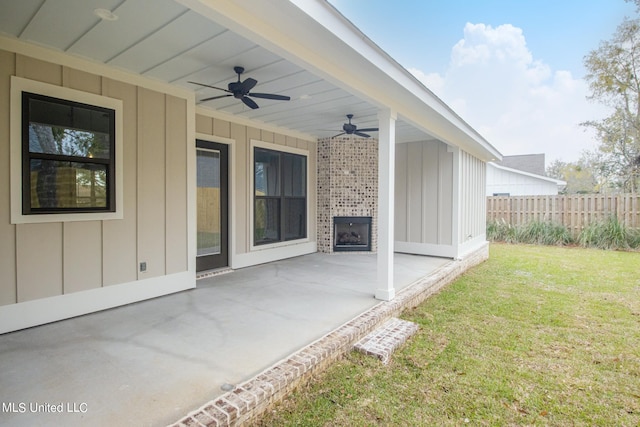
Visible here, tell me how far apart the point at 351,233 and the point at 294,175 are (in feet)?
6.10

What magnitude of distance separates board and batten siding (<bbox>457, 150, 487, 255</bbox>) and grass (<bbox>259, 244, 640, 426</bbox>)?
2393mm

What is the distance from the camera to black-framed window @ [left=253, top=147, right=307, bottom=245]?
6121mm

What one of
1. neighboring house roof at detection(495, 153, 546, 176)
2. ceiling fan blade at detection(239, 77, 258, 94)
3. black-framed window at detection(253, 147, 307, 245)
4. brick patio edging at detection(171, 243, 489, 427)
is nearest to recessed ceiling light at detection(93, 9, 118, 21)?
ceiling fan blade at detection(239, 77, 258, 94)

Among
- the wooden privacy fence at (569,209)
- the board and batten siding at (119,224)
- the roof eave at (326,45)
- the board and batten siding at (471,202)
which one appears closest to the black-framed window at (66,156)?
the board and batten siding at (119,224)

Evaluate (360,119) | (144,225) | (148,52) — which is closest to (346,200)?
(360,119)

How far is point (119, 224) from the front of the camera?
3.67 meters

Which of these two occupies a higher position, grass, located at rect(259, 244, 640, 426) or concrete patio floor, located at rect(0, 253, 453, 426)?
concrete patio floor, located at rect(0, 253, 453, 426)

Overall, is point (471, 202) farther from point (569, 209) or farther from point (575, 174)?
point (575, 174)

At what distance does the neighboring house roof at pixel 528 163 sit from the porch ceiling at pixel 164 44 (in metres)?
19.0

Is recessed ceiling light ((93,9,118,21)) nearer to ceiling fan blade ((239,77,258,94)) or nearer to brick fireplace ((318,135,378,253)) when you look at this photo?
ceiling fan blade ((239,77,258,94))

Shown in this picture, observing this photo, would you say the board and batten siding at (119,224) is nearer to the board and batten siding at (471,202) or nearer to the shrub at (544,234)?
the board and batten siding at (471,202)

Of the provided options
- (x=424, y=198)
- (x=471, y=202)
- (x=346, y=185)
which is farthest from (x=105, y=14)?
(x=471, y=202)

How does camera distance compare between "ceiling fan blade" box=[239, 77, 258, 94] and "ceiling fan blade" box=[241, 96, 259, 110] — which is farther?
"ceiling fan blade" box=[241, 96, 259, 110]

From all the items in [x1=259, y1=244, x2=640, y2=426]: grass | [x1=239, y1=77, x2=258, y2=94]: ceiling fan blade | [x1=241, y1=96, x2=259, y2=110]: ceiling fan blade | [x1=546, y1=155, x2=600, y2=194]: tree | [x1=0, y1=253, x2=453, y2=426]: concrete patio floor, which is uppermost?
[x1=546, y1=155, x2=600, y2=194]: tree
